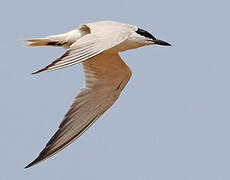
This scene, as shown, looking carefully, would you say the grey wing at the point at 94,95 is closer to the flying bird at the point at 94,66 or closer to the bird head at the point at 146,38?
the flying bird at the point at 94,66

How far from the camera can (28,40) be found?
8711mm

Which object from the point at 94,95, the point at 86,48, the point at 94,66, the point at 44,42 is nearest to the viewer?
the point at 86,48

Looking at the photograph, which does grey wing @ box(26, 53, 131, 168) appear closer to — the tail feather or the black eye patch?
the black eye patch

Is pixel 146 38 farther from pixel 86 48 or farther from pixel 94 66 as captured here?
pixel 86 48

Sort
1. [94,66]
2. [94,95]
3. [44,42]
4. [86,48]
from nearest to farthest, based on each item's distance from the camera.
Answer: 1. [86,48]
2. [44,42]
3. [94,95]
4. [94,66]

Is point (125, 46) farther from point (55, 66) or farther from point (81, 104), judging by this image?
point (55, 66)

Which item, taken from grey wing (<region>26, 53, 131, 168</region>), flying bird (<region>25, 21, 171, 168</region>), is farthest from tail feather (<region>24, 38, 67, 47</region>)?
grey wing (<region>26, 53, 131, 168</region>)

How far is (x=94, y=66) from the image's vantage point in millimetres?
9859

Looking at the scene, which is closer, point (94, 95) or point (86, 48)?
point (86, 48)

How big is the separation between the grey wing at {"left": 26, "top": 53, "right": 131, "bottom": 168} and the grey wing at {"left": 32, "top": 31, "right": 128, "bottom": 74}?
180 centimetres

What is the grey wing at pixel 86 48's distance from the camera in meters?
6.76

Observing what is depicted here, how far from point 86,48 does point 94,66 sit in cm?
256

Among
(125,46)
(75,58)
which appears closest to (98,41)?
(75,58)

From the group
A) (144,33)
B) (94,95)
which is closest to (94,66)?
(94,95)
